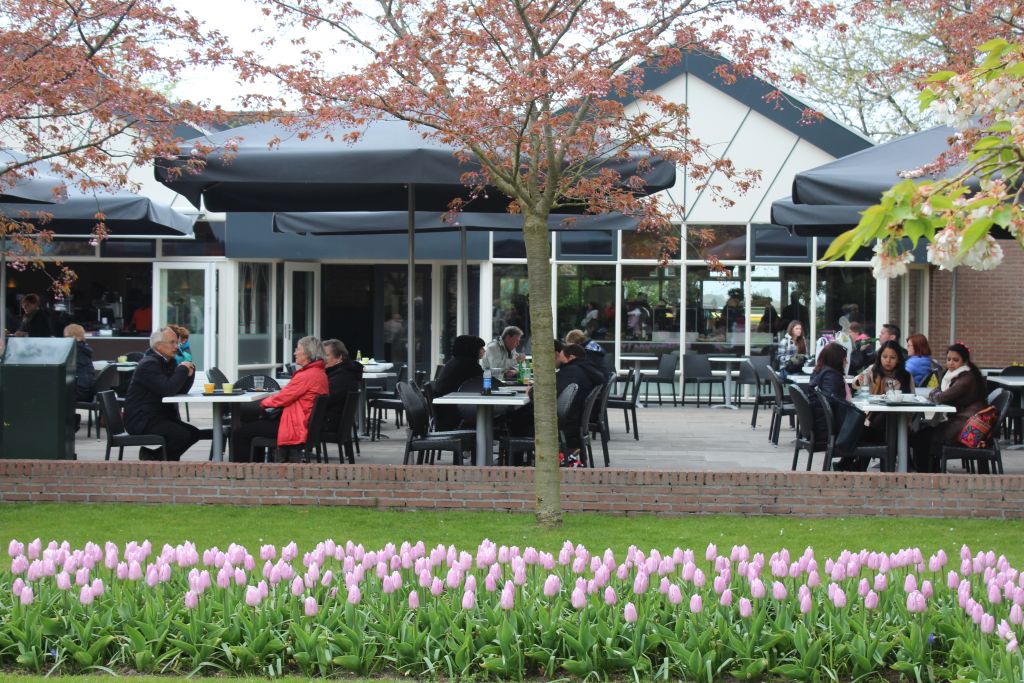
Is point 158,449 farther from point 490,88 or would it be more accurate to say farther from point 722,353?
point 722,353

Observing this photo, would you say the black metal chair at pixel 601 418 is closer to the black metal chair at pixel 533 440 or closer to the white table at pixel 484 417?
the black metal chair at pixel 533 440

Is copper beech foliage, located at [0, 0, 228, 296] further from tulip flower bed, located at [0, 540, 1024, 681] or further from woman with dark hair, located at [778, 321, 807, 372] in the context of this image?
woman with dark hair, located at [778, 321, 807, 372]

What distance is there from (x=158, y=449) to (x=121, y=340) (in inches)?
440

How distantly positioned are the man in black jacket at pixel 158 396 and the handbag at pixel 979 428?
645 centimetres

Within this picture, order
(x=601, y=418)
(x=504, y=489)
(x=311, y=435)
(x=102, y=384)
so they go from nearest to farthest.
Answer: (x=504, y=489)
(x=311, y=435)
(x=601, y=418)
(x=102, y=384)

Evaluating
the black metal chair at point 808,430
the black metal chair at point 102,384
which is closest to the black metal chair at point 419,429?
the black metal chair at point 808,430

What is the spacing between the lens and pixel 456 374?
38.2 feet

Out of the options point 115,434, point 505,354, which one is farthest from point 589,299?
point 115,434

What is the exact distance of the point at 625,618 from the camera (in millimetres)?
4992

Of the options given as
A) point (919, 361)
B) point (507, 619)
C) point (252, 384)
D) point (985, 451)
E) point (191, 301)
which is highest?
point (191, 301)

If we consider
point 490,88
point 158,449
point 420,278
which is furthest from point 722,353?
point 490,88

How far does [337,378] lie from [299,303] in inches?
472

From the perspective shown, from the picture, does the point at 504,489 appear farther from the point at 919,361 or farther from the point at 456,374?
the point at 919,361

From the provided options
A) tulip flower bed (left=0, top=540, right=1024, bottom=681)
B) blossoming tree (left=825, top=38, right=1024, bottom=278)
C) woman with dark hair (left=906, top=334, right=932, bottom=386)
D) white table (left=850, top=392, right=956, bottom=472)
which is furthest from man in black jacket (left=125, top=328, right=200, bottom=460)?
blossoming tree (left=825, top=38, right=1024, bottom=278)
